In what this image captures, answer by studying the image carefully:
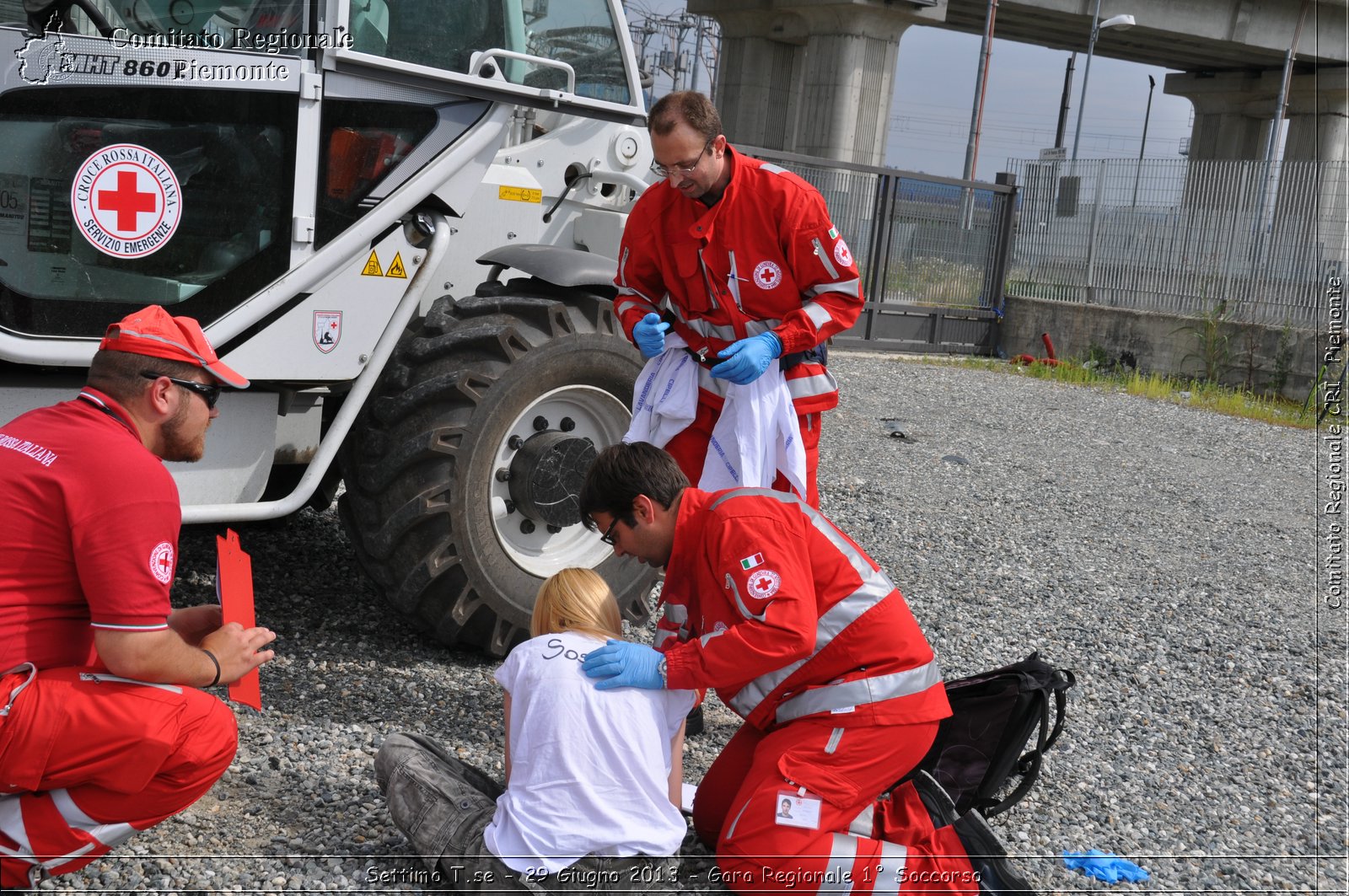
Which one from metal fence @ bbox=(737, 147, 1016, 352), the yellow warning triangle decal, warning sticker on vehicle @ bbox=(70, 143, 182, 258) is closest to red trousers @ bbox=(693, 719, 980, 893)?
the yellow warning triangle decal

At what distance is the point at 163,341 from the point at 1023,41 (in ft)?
109

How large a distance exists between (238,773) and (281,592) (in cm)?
147

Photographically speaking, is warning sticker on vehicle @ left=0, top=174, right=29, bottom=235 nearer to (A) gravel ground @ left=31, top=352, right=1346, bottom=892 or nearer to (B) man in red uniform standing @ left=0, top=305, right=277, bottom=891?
(B) man in red uniform standing @ left=0, top=305, right=277, bottom=891

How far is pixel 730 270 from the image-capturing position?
3.78m

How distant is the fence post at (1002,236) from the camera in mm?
17172

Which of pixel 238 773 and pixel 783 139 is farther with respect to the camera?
pixel 783 139

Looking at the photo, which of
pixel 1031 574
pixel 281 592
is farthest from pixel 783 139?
pixel 281 592

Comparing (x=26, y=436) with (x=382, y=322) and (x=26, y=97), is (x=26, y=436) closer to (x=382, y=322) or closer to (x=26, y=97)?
(x=26, y=97)

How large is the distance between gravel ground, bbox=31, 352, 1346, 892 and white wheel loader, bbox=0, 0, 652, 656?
0.50 meters

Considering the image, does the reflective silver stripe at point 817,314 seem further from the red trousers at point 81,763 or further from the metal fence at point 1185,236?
the metal fence at point 1185,236

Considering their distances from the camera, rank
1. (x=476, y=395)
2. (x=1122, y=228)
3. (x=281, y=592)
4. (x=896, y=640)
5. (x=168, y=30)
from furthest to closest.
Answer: (x=1122, y=228), (x=281, y=592), (x=476, y=395), (x=168, y=30), (x=896, y=640)

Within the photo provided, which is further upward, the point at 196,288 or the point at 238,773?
the point at 196,288

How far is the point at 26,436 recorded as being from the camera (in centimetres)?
261

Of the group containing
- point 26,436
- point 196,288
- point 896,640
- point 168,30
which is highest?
point 168,30
